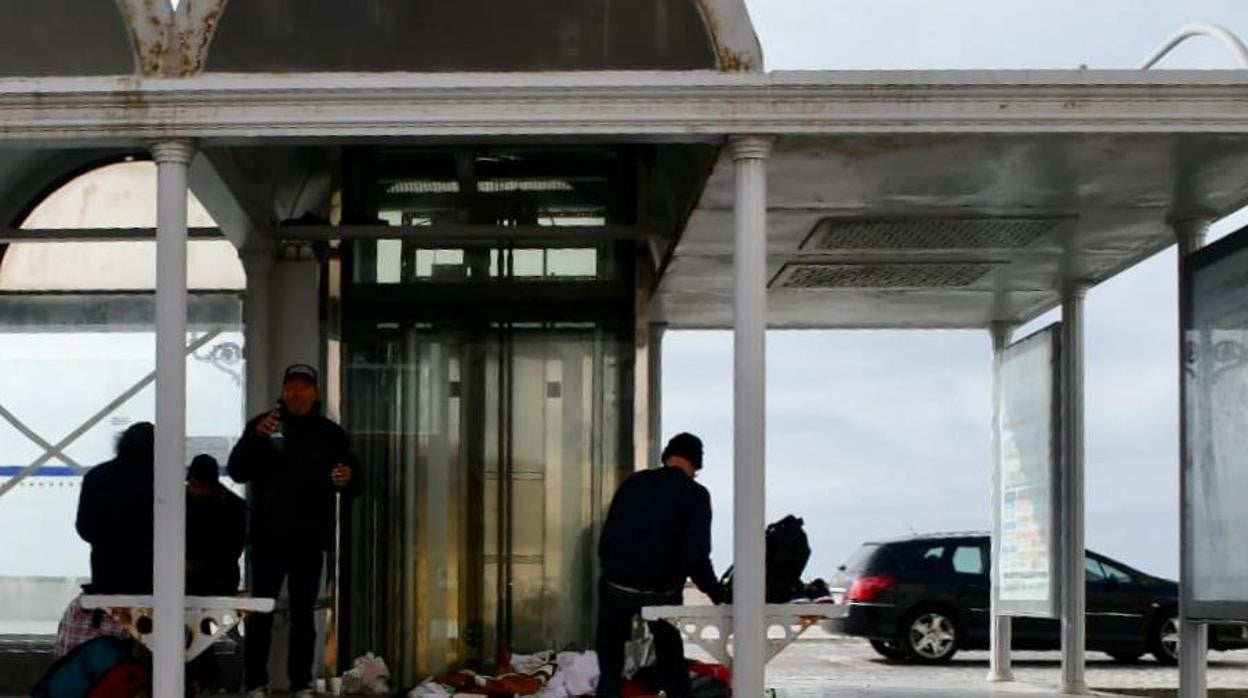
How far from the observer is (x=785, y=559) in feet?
30.7

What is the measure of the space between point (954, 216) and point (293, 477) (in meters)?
3.62

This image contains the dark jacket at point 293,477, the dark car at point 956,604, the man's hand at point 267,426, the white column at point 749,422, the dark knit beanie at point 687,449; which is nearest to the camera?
the white column at point 749,422

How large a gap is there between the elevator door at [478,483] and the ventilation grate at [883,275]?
1296 millimetres

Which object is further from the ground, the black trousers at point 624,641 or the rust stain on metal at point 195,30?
the rust stain on metal at point 195,30

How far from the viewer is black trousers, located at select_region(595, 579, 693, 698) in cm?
936

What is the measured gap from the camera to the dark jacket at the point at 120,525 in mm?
9445

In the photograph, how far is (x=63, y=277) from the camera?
A: 1341 cm

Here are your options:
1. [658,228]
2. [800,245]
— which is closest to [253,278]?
[658,228]

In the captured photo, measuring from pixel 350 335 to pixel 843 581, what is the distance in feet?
34.3

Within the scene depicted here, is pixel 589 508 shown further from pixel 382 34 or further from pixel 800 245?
pixel 382 34

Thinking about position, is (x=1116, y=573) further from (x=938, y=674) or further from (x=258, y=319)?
(x=258, y=319)

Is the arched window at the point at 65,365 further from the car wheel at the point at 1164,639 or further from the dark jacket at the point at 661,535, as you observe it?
the car wheel at the point at 1164,639

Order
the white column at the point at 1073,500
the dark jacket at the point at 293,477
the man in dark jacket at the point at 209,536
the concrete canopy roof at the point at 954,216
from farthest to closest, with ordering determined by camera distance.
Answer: the white column at the point at 1073,500, the man in dark jacket at the point at 209,536, the dark jacket at the point at 293,477, the concrete canopy roof at the point at 954,216

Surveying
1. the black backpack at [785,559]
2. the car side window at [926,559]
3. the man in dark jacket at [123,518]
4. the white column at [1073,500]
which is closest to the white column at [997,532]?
the white column at [1073,500]
